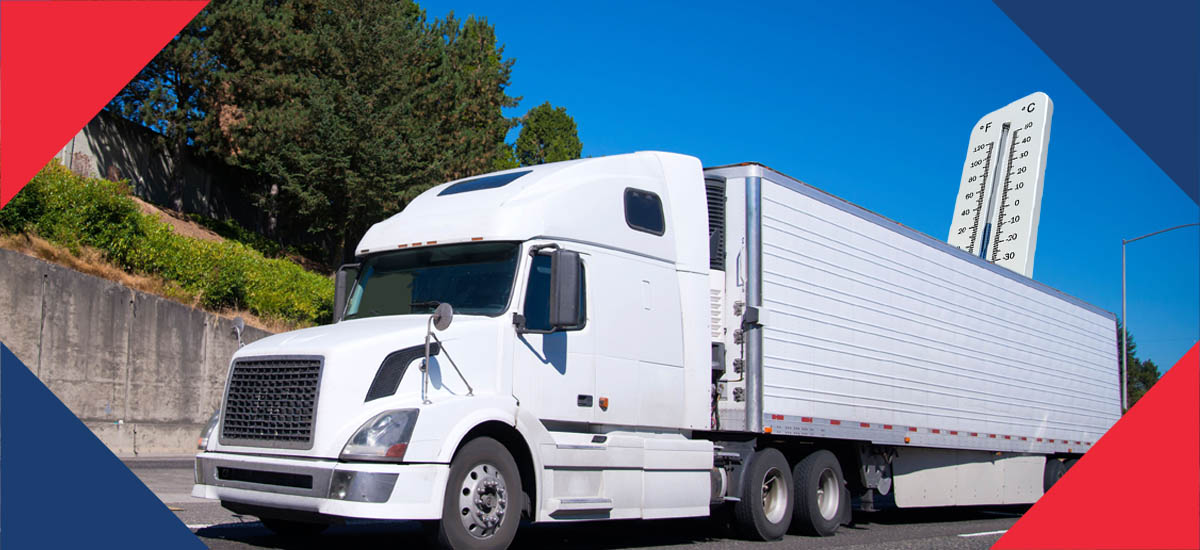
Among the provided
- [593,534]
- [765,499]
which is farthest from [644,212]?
[593,534]

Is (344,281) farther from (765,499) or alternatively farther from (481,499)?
(765,499)

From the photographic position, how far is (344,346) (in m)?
7.37

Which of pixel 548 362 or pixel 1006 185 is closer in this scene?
pixel 548 362

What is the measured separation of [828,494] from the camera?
11.8 metres

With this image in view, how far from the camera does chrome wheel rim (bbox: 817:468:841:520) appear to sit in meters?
11.7

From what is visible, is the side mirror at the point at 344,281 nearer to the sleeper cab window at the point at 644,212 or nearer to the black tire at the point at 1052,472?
the sleeper cab window at the point at 644,212

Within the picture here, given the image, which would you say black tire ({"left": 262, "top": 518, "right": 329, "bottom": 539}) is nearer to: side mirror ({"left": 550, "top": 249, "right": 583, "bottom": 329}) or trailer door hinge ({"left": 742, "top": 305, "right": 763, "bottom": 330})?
side mirror ({"left": 550, "top": 249, "right": 583, "bottom": 329})

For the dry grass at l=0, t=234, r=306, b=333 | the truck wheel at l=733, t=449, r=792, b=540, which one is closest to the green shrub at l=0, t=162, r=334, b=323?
the dry grass at l=0, t=234, r=306, b=333

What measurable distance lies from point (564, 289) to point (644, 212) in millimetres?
2066

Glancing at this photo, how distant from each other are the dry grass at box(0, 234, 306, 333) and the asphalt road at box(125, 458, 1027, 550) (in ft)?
20.9

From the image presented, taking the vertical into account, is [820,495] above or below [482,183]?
below

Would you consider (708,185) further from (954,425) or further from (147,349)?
(147,349)

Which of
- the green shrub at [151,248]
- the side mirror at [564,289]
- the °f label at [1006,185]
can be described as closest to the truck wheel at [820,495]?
the side mirror at [564,289]

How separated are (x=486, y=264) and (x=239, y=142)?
25.7 meters
